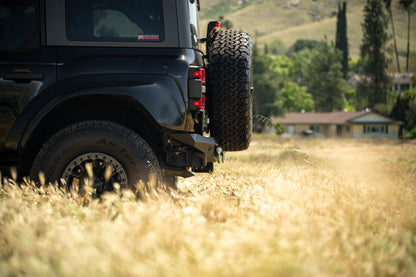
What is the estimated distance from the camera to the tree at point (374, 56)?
168ft

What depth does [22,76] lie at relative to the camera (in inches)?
172

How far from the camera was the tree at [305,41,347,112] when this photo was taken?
75.3 metres

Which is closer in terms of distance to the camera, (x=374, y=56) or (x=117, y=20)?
(x=117, y=20)

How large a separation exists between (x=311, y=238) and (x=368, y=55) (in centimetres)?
5511

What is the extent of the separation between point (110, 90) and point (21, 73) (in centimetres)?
94

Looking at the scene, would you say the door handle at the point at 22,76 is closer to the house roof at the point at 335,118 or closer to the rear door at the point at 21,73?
the rear door at the point at 21,73

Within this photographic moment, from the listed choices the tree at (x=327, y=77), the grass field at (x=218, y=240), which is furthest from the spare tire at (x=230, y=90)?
the tree at (x=327, y=77)

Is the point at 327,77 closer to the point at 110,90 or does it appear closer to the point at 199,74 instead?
the point at 199,74

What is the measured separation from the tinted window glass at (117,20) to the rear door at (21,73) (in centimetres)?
33

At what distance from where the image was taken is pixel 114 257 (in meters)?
2.38

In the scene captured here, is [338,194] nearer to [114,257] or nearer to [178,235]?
[178,235]

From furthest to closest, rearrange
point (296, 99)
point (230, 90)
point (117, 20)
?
point (296, 99) → point (230, 90) → point (117, 20)

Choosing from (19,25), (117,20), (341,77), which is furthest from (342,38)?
(19,25)

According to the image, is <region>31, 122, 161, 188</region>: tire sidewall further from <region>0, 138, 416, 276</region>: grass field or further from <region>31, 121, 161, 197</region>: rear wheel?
<region>0, 138, 416, 276</region>: grass field
